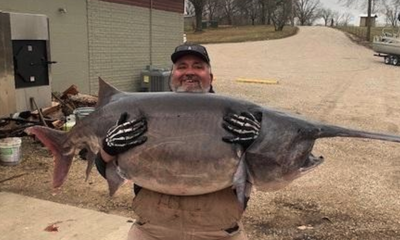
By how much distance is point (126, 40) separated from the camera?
42.9 ft

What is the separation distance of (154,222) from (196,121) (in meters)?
0.59

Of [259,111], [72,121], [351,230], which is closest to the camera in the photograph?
[259,111]

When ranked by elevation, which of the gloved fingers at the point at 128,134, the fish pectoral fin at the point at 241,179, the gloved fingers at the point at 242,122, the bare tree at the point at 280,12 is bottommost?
the fish pectoral fin at the point at 241,179

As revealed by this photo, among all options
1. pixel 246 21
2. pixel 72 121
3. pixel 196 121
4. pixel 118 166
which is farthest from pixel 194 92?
pixel 246 21

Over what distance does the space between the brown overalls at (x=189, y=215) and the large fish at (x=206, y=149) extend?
144 millimetres

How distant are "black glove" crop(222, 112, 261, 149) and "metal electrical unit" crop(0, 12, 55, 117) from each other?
15.6 ft

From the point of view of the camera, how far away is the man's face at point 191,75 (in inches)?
101

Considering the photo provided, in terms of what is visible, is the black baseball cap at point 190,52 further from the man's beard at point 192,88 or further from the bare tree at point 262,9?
the bare tree at point 262,9

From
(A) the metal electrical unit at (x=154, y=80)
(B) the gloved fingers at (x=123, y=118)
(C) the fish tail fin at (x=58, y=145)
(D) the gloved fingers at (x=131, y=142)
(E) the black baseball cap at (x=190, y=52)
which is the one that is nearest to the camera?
(D) the gloved fingers at (x=131, y=142)

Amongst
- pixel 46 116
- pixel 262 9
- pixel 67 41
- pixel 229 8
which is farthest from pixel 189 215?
pixel 229 8

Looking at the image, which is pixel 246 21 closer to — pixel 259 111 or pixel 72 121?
pixel 72 121

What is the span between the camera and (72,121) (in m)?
7.76

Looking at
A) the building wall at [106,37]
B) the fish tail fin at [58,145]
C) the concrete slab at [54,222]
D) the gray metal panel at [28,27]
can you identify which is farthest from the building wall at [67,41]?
the fish tail fin at [58,145]

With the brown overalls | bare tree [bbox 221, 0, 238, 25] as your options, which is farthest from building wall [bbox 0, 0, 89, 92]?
bare tree [bbox 221, 0, 238, 25]
